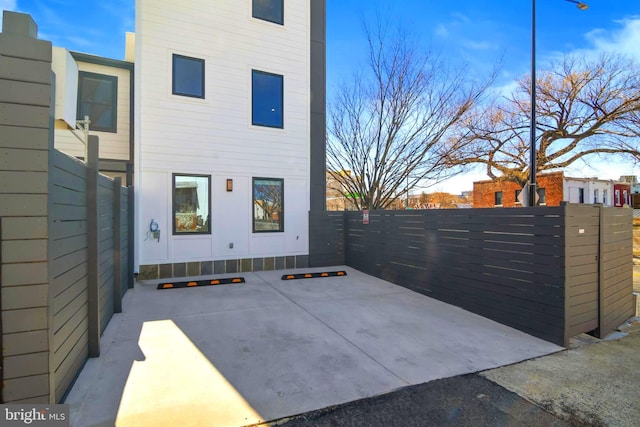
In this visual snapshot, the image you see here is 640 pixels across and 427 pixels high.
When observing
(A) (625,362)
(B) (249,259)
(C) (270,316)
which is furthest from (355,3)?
(A) (625,362)

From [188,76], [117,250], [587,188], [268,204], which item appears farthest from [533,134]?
[587,188]

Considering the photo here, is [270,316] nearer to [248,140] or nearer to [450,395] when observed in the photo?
[450,395]

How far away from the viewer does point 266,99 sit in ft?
26.2

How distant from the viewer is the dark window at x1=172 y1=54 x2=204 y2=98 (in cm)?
716

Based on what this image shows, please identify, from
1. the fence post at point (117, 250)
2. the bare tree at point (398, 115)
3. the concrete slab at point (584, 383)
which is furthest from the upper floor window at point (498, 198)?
the fence post at point (117, 250)

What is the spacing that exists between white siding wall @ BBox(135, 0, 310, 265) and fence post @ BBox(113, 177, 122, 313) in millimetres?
2076

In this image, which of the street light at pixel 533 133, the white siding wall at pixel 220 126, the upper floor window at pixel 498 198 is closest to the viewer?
the street light at pixel 533 133

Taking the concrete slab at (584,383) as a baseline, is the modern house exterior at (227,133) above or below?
above

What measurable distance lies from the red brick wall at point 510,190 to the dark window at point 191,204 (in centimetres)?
1722

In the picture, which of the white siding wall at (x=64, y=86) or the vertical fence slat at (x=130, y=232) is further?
the vertical fence slat at (x=130, y=232)

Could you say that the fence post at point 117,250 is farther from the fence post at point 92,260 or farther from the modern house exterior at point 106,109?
the modern house exterior at point 106,109

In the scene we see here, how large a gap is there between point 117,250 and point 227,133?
363 cm

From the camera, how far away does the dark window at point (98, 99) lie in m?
7.43

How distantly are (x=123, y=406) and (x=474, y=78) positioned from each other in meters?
11.5
